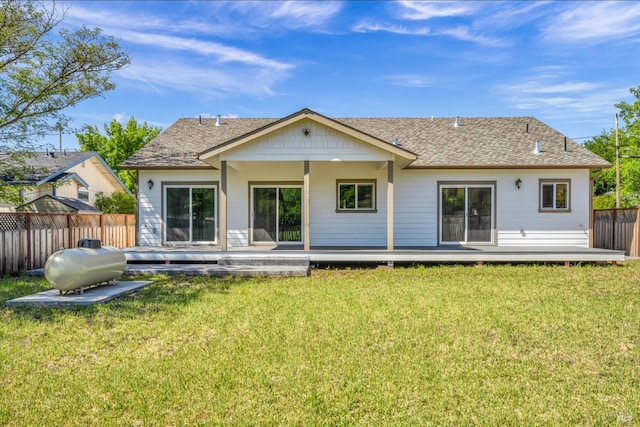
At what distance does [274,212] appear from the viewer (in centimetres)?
1396

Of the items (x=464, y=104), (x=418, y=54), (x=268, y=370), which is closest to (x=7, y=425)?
(x=268, y=370)

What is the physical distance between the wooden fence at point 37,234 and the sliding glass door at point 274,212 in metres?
5.11

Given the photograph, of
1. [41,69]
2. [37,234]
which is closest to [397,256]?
[37,234]

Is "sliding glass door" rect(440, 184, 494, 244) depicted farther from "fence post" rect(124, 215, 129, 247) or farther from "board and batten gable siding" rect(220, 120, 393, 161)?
"fence post" rect(124, 215, 129, 247)

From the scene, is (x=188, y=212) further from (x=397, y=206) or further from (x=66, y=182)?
(x=66, y=182)

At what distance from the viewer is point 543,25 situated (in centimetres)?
1474

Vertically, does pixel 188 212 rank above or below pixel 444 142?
below

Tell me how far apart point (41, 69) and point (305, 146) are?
834 cm

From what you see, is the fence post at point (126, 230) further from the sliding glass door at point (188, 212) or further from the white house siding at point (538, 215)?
the white house siding at point (538, 215)

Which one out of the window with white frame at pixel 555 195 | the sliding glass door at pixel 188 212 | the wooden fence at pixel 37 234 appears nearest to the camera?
the wooden fence at pixel 37 234

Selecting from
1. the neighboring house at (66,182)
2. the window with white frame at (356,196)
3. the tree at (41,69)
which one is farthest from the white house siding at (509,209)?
the neighboring house at (66,182)

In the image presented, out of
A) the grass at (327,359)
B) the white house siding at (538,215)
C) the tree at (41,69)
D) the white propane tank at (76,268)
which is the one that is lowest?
the grass at (327,359)

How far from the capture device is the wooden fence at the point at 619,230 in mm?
13828

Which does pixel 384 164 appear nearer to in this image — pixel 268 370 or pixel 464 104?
pixel 268 370
